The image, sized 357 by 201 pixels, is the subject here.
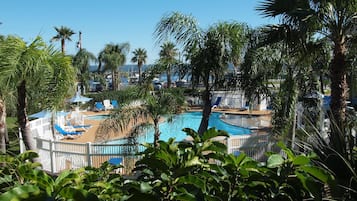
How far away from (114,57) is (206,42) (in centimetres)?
3525

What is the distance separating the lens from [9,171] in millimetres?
1872

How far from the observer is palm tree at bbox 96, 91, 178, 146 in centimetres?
956

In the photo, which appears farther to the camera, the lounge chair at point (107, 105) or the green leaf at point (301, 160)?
the lounge chair at point (107, 105)

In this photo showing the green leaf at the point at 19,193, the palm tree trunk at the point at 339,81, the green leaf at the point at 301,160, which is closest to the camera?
the green leaf at the point at 19,193

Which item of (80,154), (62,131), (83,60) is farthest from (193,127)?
(83,60)

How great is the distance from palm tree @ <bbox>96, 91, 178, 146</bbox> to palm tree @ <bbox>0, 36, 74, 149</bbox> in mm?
2924

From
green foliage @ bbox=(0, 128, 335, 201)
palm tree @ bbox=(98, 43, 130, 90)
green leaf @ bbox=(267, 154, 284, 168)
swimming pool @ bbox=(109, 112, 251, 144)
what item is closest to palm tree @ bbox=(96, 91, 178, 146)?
swimming pool @ bbox=(109, 112, 251, 144)

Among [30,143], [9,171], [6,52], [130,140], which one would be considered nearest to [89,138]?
[130,140]

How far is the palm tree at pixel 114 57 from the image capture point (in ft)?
141

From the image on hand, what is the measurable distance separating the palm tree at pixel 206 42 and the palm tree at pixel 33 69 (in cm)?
317

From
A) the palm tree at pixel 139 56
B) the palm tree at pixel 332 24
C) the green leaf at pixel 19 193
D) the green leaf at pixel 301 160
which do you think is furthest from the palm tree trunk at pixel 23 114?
the palm tree at pixel 139 56

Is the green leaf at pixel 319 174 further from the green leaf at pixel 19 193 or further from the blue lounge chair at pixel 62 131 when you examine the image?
the blue lounge chair at pixel 62 131

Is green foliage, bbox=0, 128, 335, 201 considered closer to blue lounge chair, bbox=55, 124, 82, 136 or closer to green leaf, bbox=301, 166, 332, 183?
green leaf, bbox=301, 166, 332, 183

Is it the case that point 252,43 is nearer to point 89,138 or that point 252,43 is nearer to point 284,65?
point 284,65
